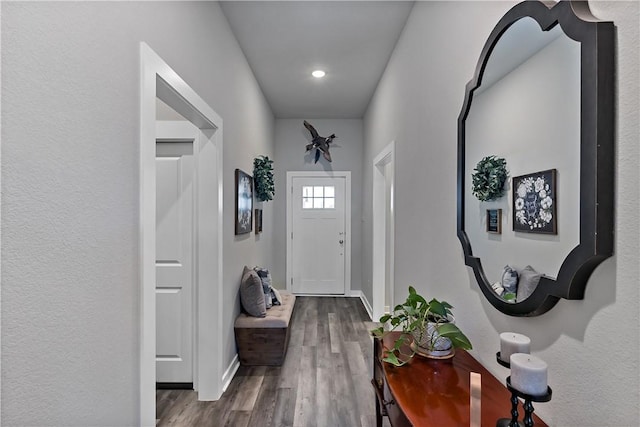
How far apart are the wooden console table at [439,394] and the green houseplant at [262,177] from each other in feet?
9.28

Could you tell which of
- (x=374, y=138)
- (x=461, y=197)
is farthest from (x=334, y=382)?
(x=374, y=138)

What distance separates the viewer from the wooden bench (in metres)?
3.09

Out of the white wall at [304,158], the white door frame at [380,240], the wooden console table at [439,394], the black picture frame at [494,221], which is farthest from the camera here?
the white wall at [304,158]

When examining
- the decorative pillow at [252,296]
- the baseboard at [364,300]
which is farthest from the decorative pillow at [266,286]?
the baseboard at [364,300]

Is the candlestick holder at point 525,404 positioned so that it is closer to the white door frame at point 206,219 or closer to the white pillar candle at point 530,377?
the white pillar candle at point 530,377

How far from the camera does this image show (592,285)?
884 mm

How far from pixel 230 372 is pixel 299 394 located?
64 centimetres

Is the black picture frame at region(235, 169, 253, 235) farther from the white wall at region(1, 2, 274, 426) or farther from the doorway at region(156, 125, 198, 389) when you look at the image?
the white wall at region(1, 2, 274, 426)

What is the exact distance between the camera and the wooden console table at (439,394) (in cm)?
107

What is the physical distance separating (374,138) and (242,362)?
2.99 m

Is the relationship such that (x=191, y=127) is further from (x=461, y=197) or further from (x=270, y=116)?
(x=270, y=116)

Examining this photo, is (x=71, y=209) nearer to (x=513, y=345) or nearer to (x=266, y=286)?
(x=513, y=345)

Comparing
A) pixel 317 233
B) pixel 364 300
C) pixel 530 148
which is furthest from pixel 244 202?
pixel 364 300

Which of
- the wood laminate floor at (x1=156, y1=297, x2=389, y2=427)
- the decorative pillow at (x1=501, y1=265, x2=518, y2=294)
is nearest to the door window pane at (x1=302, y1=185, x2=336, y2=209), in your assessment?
the wood laminate floor at (x1=156, y1=297, x2=389, y2=427)
